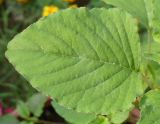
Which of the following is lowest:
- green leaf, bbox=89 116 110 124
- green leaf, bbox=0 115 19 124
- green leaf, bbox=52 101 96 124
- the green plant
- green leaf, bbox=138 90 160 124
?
green leaf, bbox=0 115 19 124

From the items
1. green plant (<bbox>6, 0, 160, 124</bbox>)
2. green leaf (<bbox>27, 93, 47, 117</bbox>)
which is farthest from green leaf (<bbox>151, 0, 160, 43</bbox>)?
green leaf (<bbox>27, 93, 47, 117</bbox>)

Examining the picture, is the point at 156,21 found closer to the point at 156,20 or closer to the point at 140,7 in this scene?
the point at 156,20

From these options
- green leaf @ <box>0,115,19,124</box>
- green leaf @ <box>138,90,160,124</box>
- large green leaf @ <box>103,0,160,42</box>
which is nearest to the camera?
green leaf @ <box>138,90,160,124</box>

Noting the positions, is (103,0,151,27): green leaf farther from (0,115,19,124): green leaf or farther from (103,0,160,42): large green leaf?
(0,115,19,124): green leaf

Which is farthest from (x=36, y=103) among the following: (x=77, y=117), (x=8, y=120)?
(x=77, y=117)

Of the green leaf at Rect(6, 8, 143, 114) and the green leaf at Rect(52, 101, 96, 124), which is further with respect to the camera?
the green leaf at Rect(52, 101, 96, 124)

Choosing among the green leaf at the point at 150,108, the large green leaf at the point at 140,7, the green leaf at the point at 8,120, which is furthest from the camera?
the green leaf at the point at 8,120

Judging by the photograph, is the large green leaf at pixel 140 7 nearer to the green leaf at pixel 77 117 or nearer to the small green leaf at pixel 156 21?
the small green leaf at pixel 156 21

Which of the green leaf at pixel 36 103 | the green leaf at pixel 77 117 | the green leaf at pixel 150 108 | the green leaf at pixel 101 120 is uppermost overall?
the green leaf at pixel 150 108

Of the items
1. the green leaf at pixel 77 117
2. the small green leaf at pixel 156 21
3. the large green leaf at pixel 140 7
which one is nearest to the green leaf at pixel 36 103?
the green leaf at pixel 77 117
